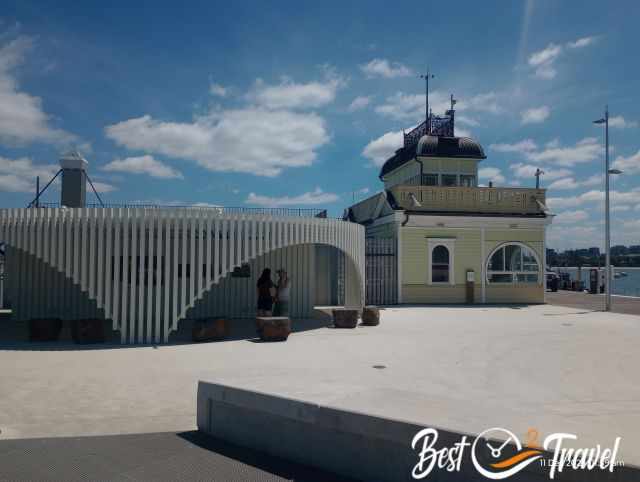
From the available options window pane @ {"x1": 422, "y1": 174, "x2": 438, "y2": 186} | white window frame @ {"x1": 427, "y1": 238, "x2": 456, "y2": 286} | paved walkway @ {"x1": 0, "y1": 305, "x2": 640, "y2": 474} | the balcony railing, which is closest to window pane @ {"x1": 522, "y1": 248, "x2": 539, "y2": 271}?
the balcony railing

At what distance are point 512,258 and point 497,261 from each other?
0.85 metres

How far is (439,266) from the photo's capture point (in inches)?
901

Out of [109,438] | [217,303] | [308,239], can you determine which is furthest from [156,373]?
[217,303]

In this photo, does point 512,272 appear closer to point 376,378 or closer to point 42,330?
point 376,378

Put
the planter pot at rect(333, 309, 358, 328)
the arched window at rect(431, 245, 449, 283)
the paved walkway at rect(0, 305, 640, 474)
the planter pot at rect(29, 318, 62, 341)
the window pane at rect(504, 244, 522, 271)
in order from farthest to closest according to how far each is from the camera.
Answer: the window pane at rect(504, 244, 522, 271)
the arched window at rect(431, 245, 449, 283)
the planter pot at rect(333, 309, 358, 328)
the planter pot at rect(29, 318, 62, 341)
the paved walkway at rect(0, 305, 640, 474)

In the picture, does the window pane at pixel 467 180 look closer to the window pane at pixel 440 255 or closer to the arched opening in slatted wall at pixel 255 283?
the window pane at pixel 440 255

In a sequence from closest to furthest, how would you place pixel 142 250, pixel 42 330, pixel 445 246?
pixel 142 250 < pixel 42 330 < pixel 445 246

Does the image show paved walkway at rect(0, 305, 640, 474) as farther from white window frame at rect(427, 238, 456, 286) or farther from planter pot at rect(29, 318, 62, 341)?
white window frame at rect(427, 238, 456, 286)

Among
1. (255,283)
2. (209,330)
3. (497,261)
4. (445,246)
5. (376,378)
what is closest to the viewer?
(376,378)

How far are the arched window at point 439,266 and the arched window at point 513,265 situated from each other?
208 centimetres

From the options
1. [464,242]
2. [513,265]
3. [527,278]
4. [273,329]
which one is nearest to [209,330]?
[273,329]

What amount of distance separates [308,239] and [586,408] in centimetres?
872

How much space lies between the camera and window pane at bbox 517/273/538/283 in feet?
76.8

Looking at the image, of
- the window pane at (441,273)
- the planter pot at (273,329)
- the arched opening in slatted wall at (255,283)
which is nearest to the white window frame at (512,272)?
the window pane at (441,273)
